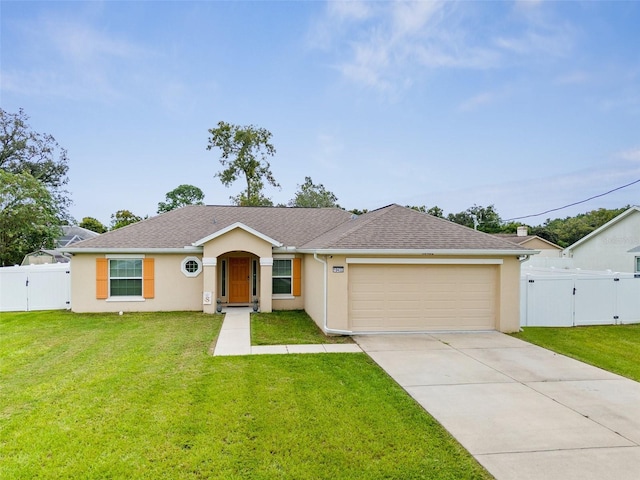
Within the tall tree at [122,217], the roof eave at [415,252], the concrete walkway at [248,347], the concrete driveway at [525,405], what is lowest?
the concrete walkway at [248,347]

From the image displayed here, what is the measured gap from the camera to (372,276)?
35.0 ft

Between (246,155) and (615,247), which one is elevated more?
(246,155)

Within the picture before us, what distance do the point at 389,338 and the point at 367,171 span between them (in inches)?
799

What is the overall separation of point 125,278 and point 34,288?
373cm

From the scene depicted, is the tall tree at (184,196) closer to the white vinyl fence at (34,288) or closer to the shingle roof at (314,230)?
the shingle roof at (314,230)

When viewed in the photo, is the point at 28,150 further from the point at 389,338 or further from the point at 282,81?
the point at 389,338

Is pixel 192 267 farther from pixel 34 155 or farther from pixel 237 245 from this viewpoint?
pixel 34 155

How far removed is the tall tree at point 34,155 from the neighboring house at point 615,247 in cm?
4155

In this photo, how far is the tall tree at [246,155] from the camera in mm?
33719

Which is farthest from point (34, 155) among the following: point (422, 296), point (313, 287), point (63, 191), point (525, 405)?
point (525, 405)

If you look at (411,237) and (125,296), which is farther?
(125,296)

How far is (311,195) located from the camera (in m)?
52.4

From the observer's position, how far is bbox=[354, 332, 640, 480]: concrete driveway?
4.14 metres

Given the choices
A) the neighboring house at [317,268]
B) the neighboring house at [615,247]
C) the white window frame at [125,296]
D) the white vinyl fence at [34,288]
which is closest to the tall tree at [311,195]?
the neighboring house at [615,247]
